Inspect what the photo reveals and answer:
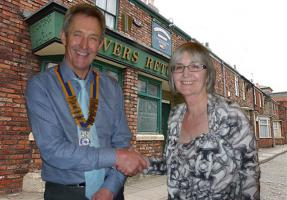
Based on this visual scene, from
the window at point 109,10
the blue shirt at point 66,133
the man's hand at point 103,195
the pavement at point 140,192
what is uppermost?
the window at point 109,10

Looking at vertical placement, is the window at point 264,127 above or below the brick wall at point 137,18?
below

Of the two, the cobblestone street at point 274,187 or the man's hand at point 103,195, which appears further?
the cobblestone street at point 274,187

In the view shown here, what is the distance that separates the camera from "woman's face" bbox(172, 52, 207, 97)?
7.41 feet

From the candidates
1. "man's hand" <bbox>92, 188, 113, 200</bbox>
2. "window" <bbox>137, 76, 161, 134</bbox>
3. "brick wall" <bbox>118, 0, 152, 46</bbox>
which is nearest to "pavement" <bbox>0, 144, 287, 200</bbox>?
"window" <bbox>137, 76, 161, 134</bbox>

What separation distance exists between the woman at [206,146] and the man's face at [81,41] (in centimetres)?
73

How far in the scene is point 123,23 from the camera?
8898 mm

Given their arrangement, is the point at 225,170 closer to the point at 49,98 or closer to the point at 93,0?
the point at 49,98

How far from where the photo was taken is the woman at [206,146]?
195 centimetres

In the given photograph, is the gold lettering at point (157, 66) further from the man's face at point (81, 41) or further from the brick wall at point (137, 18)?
the man's face at point (81, 41)

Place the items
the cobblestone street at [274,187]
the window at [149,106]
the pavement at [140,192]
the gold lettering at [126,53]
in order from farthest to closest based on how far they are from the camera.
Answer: the window at [149,106]
the gold lettering at [126,53]
the cobblestone street at [274,187]
the pavement at [140,192]

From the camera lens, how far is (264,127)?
Result: 100 feet

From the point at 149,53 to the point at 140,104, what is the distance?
178 centimetres

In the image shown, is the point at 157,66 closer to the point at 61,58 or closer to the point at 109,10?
the point at 109,10

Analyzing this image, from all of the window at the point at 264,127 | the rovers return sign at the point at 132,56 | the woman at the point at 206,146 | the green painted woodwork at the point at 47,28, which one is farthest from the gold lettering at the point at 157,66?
the window at the point at 264,127
